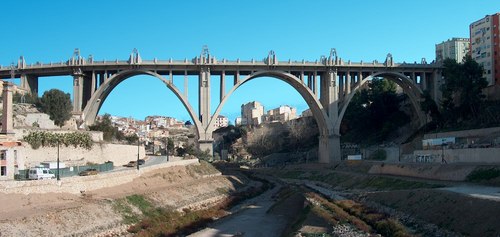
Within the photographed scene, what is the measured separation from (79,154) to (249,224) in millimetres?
25485

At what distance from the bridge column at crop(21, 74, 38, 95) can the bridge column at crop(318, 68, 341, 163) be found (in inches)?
1754

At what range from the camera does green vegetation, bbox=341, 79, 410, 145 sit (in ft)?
301

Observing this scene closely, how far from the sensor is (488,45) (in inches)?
3329

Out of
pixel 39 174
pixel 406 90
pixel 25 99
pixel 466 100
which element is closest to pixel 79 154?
pixel 39 174

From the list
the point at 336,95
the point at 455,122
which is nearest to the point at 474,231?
the point at 455,122

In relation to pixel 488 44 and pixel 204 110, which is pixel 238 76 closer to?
pixel 204 110

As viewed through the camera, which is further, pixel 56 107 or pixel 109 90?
pixel 109 90

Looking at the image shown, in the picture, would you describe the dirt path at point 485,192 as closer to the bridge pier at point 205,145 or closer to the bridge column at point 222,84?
the bridge pier at point 205,145

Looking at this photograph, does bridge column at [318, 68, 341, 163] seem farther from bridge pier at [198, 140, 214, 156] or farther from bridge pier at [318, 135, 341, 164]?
bridge pier at [198, 140, 214, 156]

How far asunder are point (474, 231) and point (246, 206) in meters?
28.6

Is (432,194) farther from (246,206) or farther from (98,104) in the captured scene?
(98,104)

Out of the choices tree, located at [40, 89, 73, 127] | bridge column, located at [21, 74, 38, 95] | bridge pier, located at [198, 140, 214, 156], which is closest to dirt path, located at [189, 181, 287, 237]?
bridge pier, located at [198, 140, 214, 156]

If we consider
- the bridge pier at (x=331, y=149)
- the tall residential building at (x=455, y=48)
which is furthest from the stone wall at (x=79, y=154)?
the tall residential building at (x=455, y=48)

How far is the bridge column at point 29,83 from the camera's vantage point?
258 ft
